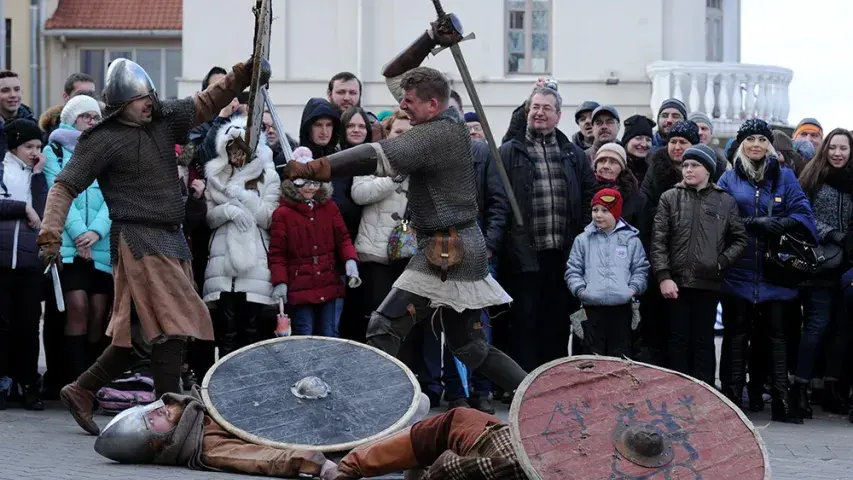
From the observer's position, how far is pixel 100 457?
24.5ft

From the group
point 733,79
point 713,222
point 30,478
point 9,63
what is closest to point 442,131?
point 30,478

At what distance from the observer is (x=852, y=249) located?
10484mm

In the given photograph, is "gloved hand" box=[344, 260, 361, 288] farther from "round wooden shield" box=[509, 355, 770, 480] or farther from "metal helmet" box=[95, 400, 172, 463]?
"round wooden shield" box=[509, 355, 770, 480]

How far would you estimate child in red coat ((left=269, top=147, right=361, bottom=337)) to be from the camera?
9859 mm

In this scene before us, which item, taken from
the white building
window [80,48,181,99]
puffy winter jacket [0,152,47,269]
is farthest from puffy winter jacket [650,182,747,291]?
window [80,48,181,99]

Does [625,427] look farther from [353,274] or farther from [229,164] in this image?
[229,164]

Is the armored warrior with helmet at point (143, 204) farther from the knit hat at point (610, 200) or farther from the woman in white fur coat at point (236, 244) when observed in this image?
the knit hat at point (610, 200)

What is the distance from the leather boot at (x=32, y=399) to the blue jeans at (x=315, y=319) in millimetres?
1634

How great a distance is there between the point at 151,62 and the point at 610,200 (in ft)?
89.1

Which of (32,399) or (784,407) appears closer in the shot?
(32,399)

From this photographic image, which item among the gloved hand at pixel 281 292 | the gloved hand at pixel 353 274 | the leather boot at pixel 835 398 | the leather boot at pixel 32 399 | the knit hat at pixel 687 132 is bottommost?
the leather boot at pixel 835 398

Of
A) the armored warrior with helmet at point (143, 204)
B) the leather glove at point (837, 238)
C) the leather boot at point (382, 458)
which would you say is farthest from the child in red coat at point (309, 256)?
the leather boot at point (382, 458)

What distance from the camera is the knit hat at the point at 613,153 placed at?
10492 millimetres

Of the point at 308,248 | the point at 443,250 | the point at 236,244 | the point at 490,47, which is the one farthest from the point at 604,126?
the point at 490,47
